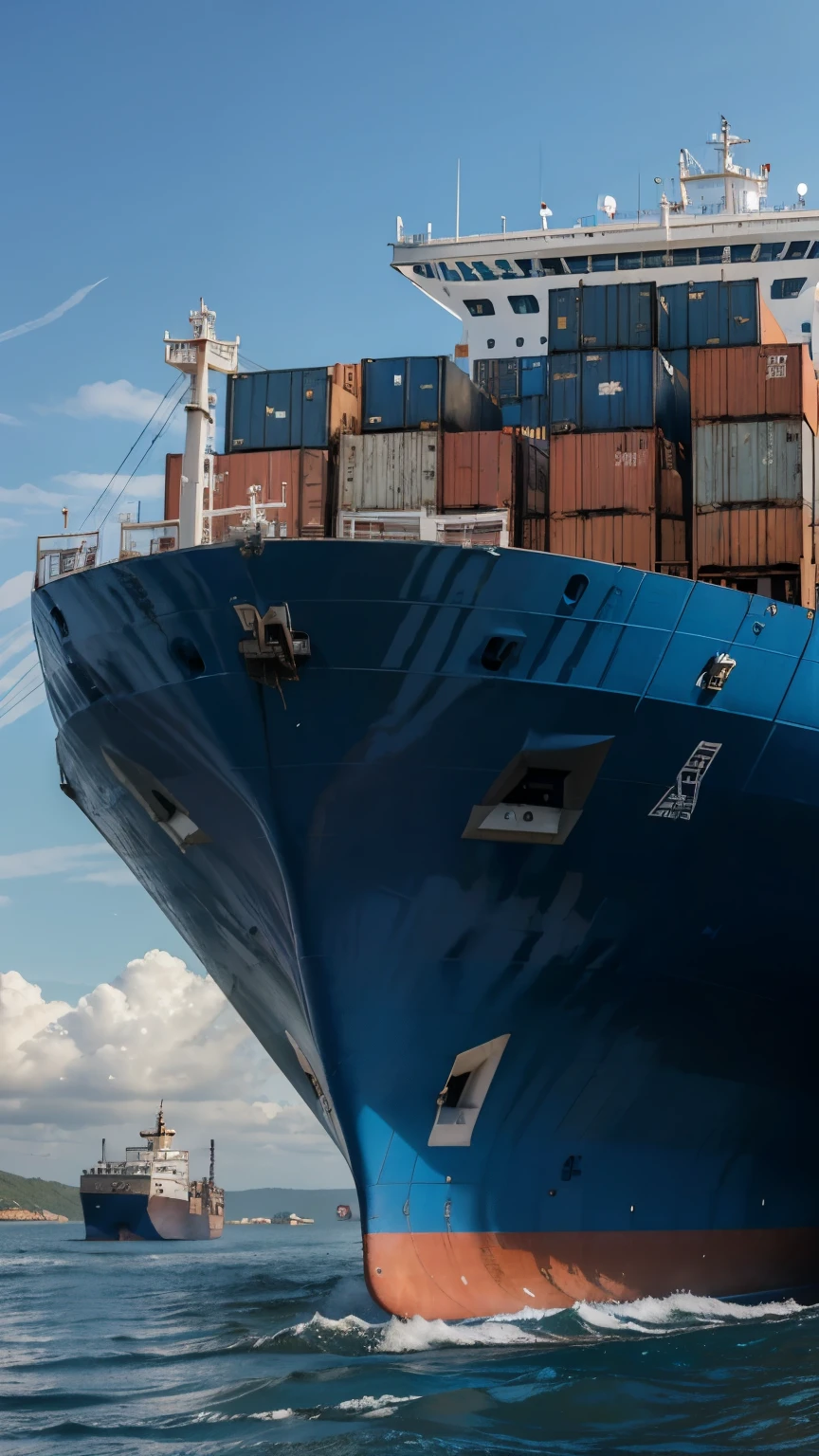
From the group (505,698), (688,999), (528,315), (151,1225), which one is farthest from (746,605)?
(151,1225)

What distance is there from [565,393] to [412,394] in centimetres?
198

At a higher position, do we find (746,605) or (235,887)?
(746,605)

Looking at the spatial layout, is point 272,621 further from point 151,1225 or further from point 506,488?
point 151,1225

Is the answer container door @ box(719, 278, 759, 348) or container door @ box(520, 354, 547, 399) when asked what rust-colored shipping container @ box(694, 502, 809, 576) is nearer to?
container door @ box(719, 278, 759, 348)

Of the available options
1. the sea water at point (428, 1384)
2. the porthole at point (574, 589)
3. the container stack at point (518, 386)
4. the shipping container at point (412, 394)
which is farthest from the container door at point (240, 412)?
the sea water at point (428, 1384)

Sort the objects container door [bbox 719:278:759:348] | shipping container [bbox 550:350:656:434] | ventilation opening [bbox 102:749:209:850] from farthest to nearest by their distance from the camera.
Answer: container door [bbox 719:278:759:348] → shipping container [bbox 550:350:656:434] → ventilation opening [bbox 102:749:209:850]

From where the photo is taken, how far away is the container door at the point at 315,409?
19.0 meters

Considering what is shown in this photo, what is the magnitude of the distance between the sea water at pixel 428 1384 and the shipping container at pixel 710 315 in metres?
13.0

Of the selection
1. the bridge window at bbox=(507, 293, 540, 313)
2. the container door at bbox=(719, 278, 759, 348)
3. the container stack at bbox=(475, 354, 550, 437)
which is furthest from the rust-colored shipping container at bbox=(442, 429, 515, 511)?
the bridge window at bbox=(507, 293, 540, 313)

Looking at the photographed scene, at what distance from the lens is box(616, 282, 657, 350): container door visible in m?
19.5

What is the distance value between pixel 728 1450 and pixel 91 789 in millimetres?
11286

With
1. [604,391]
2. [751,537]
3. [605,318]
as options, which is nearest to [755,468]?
[751,537]

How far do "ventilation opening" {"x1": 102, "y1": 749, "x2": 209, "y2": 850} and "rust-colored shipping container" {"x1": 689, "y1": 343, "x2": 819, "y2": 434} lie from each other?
8.50m

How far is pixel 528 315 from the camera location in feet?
109
